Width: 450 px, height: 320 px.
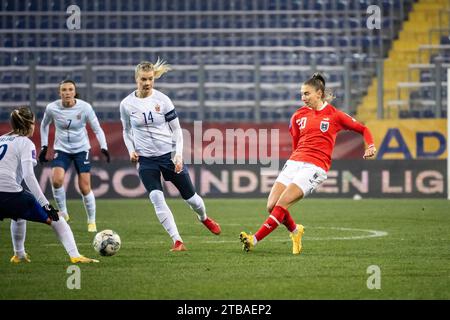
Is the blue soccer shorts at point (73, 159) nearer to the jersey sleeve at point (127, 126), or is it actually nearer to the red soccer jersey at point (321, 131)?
the jersey sleeve at point (127, 126)

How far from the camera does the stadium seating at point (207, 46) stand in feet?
79.8

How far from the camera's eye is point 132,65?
25.7 metres

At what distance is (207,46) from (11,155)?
1788 cm

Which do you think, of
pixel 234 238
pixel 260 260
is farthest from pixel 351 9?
pixel 260 260

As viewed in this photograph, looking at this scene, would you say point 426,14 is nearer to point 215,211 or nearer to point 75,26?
point 75,26

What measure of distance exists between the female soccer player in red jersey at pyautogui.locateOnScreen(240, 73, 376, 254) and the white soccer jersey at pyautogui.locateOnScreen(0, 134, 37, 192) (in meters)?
2.65

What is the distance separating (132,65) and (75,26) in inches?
70.0

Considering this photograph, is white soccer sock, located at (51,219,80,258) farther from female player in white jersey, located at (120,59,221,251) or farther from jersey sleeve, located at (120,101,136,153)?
jersey sleeve, located at (120,101,136,153)

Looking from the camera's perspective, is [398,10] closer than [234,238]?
No

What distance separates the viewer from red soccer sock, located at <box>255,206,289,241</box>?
1065 centimetres

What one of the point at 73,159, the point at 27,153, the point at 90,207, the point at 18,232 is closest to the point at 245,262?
the point at 18,232

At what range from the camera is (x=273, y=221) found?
10.6m

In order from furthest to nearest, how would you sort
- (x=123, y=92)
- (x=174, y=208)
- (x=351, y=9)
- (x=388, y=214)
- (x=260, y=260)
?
(x=351, y=9)
(x=123, y=92)
(x=174, y=208)
(x=388, y=214)
(x=260, y=260)

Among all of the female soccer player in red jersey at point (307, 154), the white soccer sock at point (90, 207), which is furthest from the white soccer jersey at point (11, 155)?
the white soccer sock at point (90, 207)
